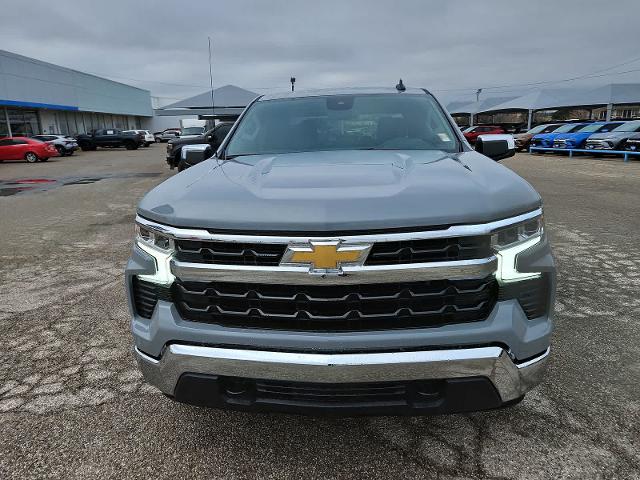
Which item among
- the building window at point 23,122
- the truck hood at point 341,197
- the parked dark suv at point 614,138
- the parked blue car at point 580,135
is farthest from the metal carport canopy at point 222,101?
the truck hood at point 341,197

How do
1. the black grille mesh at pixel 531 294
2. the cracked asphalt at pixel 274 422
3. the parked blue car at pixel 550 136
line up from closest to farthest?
the black grille mesh at pixel 531 294
the cracked asphalt at pixel 274 422
the parked blue car at pixel 550 136

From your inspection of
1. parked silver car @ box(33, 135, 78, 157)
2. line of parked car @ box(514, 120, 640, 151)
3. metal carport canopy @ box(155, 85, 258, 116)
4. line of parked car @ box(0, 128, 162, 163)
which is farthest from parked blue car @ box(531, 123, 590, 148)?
metal carport canopy @ box(155, 85, 258, 116)

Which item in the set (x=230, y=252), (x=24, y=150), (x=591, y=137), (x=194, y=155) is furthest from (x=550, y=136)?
(x=24, y=150)

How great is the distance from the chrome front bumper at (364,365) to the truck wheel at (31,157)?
2833cm

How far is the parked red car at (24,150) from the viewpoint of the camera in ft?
83.1

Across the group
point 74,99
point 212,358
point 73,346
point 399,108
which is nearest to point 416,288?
point 212,358

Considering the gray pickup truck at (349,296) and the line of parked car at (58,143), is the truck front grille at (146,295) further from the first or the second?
the line of parked car at (58,143)

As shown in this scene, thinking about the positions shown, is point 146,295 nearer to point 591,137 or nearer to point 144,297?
point 144,297

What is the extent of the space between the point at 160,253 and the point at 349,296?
0.82 meters

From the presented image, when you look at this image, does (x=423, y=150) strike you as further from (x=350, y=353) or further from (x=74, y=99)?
(x=74, y=99)

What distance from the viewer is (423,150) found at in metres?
2.92

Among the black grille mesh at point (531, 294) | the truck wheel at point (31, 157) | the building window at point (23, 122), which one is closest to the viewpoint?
the black grille mesh at point (531, 294)

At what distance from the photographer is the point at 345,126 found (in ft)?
10.7

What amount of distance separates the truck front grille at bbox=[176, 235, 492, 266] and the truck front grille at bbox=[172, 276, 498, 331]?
94 millimetres
